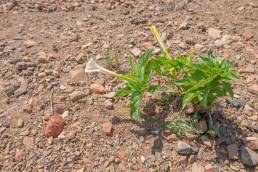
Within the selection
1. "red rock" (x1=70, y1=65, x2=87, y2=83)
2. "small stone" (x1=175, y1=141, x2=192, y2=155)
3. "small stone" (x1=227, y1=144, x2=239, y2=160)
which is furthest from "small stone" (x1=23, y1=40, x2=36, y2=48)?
"small stone" (x1=227, y1=144, x2=239, y2=160)

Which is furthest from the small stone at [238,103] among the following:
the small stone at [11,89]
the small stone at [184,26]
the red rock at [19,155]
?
the small stone at [11,89]

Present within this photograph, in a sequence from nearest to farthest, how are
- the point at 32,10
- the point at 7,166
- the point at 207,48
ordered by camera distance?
the point at 7,166 → the point at 207,48 → the point at 32,10

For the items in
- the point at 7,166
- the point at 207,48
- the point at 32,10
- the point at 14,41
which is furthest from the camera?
the point at 32,10

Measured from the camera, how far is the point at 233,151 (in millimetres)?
2336

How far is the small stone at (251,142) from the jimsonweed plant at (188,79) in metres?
0.34

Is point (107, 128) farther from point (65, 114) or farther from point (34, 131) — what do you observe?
point (34, 131)

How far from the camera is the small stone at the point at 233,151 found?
Result: 2.32 m

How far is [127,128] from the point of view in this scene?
2482 millimetres

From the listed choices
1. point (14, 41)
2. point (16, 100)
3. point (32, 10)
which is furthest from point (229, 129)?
point (32, 10)

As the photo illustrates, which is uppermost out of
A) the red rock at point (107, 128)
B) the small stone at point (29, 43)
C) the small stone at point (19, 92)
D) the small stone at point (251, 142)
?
the small stone at point (29, 43)

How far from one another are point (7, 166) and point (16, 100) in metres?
0.55

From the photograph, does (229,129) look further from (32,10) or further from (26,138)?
(32,10)

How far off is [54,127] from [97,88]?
1.49ft

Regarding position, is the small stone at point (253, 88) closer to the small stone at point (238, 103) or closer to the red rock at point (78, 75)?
the small stone at point (238, 103)
